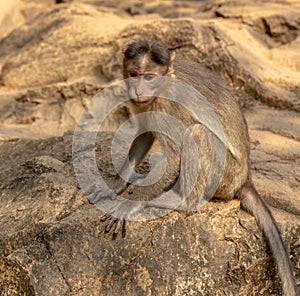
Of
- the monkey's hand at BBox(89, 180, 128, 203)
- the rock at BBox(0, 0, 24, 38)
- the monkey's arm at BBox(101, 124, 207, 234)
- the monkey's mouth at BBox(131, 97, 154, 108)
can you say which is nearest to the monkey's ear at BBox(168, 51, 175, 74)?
the monkey's mouth at BBox(131, 97, 154, 108)

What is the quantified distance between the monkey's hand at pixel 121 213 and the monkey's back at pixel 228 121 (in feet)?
2.07

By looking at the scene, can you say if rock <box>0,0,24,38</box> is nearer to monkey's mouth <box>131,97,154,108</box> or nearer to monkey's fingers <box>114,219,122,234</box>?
monkey's mouth <box>131,97,154,108</box>

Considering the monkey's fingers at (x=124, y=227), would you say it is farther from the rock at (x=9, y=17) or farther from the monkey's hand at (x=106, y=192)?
the rock at (x=9, y=17)

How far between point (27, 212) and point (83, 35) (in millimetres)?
4456

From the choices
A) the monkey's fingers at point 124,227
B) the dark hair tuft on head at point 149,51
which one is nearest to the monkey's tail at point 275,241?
the monkey's fingers at point 124,227

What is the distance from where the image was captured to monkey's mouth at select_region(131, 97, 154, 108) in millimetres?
4078

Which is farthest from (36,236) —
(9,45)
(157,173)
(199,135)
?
(9,45)

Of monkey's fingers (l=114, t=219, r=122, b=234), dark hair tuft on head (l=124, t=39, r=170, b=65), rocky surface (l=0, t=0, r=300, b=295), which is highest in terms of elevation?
dark hair tuft on head (l=124, t=39, r=170, b=65)

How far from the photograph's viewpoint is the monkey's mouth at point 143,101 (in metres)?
4.08

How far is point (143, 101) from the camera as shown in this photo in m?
4.09

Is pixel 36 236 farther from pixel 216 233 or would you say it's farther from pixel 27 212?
pixel 216 233

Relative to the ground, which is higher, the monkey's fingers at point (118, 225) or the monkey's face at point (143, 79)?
the monkey's face at point (143, 79)

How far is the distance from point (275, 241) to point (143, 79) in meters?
1.50

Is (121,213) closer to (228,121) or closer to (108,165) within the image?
(108,165)
